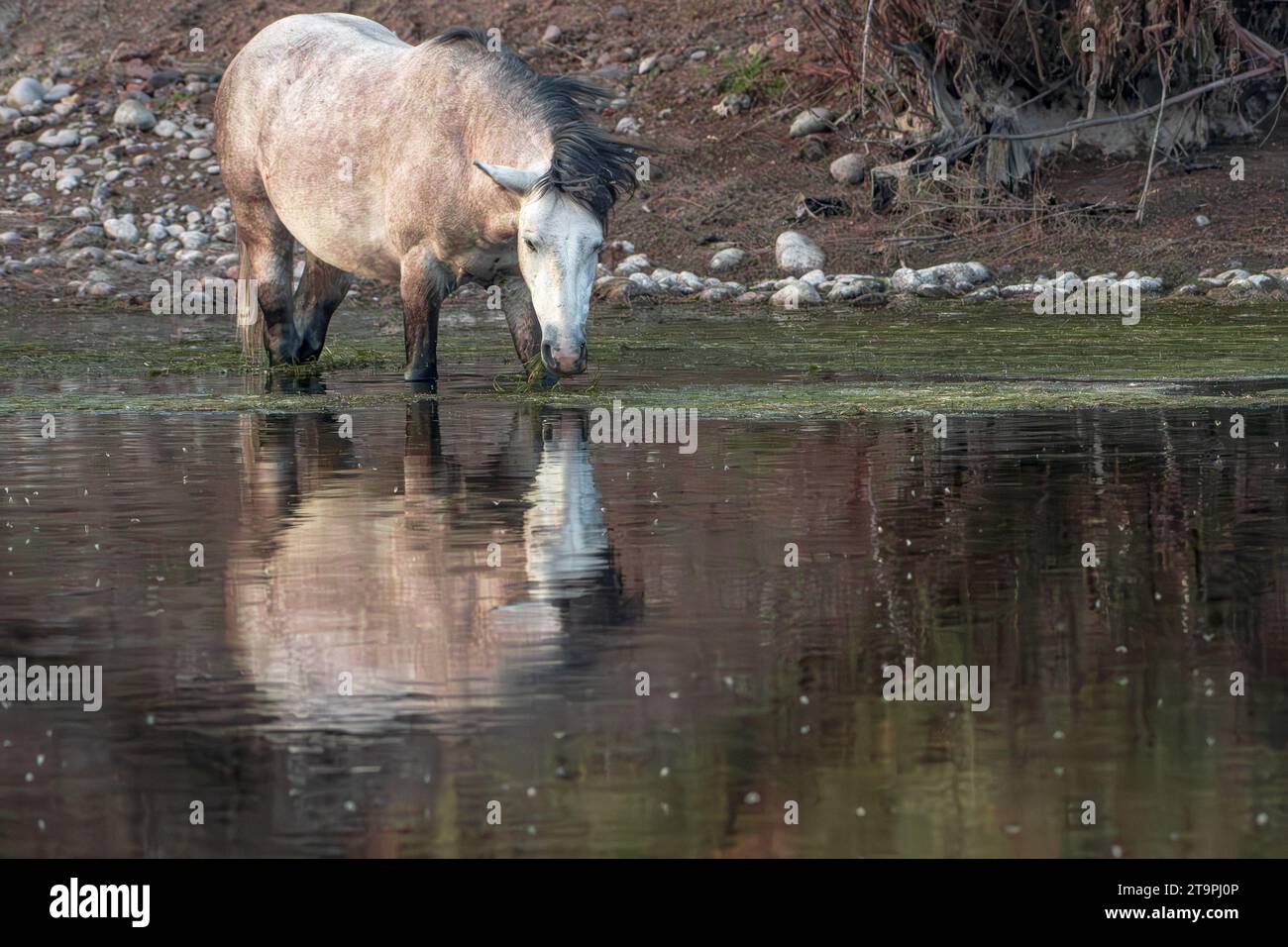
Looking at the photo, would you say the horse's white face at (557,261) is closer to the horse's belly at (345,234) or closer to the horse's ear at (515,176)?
the horse's ear at (515,176)

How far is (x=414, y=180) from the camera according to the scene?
13.8 meters

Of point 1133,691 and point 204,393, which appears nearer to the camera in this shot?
point 1133,691

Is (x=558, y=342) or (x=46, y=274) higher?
(x=46, y=274)

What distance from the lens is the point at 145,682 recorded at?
5965 mm

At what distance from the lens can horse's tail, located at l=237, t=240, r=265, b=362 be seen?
16.2 meters

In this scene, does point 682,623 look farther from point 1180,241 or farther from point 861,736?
point 1180,241

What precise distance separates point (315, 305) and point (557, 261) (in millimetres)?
Answer: 3919

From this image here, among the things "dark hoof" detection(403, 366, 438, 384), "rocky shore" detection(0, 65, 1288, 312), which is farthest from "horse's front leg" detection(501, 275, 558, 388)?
"rocky shore" detection(0, 65, 1288, 312)

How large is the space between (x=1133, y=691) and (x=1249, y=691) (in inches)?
11.8

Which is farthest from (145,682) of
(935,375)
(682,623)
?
(935,375)

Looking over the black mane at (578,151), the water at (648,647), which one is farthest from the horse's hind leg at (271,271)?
the water at (648,647)

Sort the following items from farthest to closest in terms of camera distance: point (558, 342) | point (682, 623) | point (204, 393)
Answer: point (204, 393) < point (558, 342) < point (682, 623)
